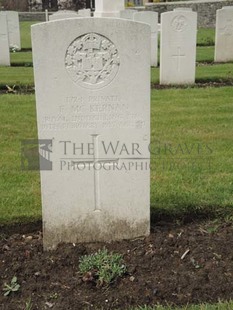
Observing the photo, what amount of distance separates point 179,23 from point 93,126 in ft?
19.3

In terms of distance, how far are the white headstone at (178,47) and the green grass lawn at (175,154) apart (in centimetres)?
115

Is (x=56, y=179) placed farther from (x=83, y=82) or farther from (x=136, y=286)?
(x=136, y=286)

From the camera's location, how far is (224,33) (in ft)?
37.2

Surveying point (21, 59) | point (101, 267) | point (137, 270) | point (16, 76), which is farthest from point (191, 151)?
point (21, 59)

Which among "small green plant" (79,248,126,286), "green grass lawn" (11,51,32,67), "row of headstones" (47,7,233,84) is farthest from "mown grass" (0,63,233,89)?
"small green plant" (79,248,126,286)

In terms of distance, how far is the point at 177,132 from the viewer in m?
5.71

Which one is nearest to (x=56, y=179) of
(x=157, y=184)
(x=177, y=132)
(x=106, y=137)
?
(x=106, y=137)

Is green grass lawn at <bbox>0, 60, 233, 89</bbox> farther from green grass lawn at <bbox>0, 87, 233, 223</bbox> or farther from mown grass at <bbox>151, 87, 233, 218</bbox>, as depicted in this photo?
mown grass at <bbox>151, 87, 233, 218</bbox>

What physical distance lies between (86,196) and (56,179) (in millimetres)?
248

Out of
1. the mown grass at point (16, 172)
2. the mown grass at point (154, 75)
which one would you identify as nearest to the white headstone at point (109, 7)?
the mown grass at point (154, 75)

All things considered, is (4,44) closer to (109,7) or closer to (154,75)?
(109,7)

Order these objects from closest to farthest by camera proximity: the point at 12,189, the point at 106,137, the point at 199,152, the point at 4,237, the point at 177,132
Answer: the point at 106,137, the point at 4,237, the point at 12,189, the point at 199,152, the point at 177,132

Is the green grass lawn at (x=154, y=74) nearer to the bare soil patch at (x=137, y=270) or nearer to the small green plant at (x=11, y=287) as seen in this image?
the bare soil patch at (x=137, y=270)

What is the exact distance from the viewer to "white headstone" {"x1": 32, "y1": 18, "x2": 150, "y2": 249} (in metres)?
2.97
